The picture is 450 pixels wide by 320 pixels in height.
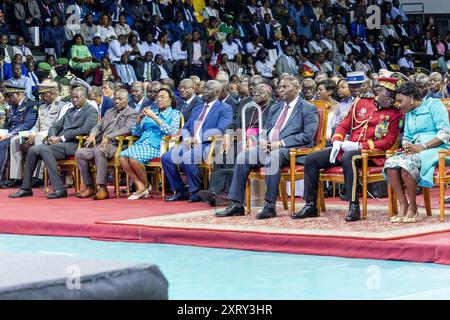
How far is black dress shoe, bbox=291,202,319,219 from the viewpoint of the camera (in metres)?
8.54

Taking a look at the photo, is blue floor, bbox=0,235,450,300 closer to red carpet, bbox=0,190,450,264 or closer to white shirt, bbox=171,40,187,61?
red carpet, bbox=0,190,450,264

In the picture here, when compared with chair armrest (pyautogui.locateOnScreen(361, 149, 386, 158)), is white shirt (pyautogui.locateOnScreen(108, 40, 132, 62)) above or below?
above

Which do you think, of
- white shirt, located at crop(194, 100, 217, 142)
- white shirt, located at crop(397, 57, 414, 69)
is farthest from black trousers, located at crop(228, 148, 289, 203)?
→ white shirt, located at crop(397, 57, 414, 69)

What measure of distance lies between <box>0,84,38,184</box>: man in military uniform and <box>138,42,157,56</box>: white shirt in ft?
18.8

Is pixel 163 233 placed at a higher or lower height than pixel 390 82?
lower

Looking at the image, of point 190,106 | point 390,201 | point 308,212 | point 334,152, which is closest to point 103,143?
point 190,106

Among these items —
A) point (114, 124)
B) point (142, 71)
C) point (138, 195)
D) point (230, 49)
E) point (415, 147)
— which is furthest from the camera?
point (230, 49)

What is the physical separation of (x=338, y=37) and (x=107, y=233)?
48.4ft

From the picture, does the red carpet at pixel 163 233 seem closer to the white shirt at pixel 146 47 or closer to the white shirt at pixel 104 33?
the white shirt at pixel 104 33

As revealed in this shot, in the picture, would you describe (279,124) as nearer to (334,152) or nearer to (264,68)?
(334,152)

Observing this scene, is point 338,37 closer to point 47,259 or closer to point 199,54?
point 199,54

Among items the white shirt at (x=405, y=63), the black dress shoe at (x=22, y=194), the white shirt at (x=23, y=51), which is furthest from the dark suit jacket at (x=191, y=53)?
the black dress shoe at (x=22, y=194)

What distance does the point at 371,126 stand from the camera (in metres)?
8.54

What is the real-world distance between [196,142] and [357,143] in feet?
8.07
